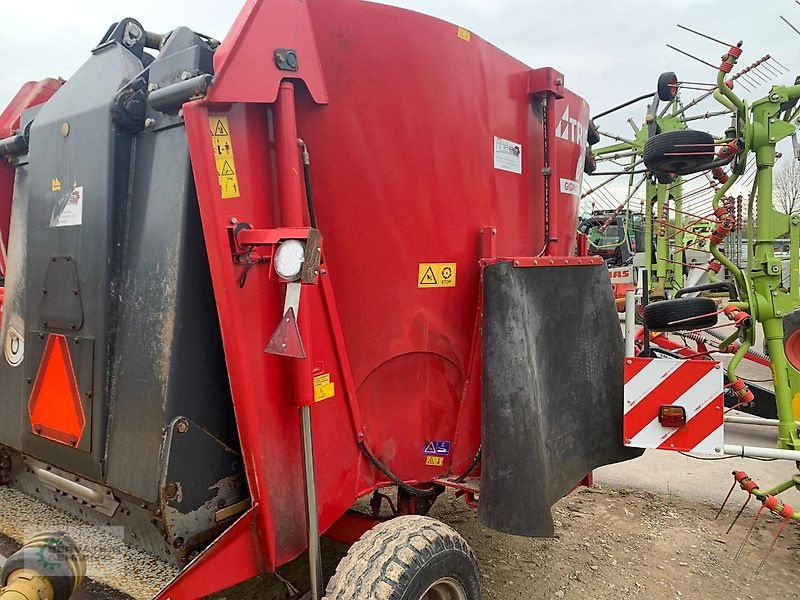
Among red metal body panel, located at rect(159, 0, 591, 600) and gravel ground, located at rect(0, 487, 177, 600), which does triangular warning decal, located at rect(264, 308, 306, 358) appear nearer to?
red metal body panel, located at rect(159, 0, 591, 600)

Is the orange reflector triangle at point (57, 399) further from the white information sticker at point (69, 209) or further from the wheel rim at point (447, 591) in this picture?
the wheel rim at point (447, 591)

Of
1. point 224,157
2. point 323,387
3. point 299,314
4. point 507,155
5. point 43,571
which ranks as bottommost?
point 43,571

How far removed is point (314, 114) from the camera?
6.22 feet

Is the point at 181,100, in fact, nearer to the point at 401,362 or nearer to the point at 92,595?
the point at 401,362

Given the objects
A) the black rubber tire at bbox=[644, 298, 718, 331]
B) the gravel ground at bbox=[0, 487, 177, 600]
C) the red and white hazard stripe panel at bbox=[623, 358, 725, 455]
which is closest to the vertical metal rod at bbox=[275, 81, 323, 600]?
the gravel ground at bbox=[0, 487, 177, 600]

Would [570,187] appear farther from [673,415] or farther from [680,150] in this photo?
[673,415]

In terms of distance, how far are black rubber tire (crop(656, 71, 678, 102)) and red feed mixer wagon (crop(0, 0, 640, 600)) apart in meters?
1.39

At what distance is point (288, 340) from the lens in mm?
1596

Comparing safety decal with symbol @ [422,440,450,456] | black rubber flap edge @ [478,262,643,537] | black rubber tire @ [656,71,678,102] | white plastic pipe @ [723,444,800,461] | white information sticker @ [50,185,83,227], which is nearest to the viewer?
white information sticker @ [50,185,83,227]

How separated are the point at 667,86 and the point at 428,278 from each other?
93.4 inches

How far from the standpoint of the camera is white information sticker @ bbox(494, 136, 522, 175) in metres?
2.38

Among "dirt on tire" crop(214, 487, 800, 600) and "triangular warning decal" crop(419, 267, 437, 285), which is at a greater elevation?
"triangular warning decal" crop(419, 267, 437, 285)

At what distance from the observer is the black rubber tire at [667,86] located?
3560 mm

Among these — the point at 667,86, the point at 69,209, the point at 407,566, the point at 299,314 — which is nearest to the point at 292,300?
the point at 299,314
